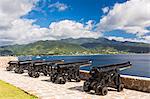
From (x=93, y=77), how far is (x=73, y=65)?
5.32 metres

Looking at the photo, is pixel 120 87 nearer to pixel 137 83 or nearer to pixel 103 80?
pixel 137 83

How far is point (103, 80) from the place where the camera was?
14.1 metres

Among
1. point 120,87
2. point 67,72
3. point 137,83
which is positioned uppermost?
point 67,72

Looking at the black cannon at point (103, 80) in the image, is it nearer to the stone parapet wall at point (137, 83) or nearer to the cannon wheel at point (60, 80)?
the stone parapet wall at point (137, 83)

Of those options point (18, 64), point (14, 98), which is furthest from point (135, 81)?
point (18, 64)

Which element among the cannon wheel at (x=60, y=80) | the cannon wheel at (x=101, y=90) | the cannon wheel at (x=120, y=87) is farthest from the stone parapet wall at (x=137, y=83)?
the cannon wheel at (x=60, y=80)

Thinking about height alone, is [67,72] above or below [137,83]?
above

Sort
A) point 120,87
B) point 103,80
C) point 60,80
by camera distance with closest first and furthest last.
→ point 103,80, point 120,87, point 60,80

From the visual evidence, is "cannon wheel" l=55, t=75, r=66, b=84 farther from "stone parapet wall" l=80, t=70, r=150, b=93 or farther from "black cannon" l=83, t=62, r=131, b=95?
"stone parapet wall" l=80, t=70, r=150, b=93

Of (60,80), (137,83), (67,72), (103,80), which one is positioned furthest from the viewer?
(67,72)

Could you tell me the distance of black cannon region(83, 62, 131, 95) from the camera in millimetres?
13834

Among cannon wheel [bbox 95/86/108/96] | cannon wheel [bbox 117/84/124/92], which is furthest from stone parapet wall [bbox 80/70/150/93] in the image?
cannon wheel [bbox 95/86/108/96]

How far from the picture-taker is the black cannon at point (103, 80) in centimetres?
1383

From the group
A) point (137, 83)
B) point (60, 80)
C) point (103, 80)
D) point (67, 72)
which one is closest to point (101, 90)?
point (103, 80)
